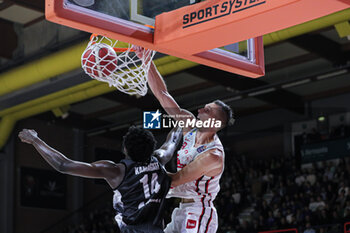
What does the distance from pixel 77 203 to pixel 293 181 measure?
7.96 m

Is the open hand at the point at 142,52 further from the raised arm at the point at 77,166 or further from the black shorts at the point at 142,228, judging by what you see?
the black shorts at the point at 142,228

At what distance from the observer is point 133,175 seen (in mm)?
3947

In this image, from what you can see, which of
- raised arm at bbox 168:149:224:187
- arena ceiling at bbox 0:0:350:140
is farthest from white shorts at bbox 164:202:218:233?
arena ceiling at bbox 0:0:350:140

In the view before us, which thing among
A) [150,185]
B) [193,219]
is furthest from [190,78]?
[150,185]

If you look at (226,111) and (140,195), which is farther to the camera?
(226,111)

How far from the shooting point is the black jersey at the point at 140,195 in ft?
13.0

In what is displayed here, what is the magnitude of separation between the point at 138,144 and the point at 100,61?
1.28m

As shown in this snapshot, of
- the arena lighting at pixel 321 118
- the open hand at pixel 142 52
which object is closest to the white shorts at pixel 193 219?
the open hand at pixel 142 52

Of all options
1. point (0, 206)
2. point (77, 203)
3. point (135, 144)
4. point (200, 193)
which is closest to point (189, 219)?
point (200, 193)

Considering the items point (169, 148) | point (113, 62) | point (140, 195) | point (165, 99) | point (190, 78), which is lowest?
point (140, 195)

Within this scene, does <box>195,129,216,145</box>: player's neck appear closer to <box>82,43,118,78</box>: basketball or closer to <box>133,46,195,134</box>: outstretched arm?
<box>133,46,195,134</box>: outstretched arm

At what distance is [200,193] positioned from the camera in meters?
4.53

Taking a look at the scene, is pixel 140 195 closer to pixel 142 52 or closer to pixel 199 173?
pixel 199 173

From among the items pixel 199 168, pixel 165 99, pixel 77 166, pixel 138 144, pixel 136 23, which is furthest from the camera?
pixel 165 99
